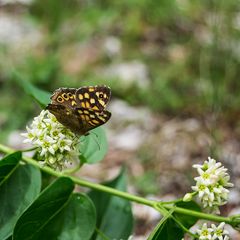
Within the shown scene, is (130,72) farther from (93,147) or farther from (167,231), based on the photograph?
(167,231)

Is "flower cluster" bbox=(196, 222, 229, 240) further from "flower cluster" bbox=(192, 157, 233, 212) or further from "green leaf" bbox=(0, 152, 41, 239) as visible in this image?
"green leaf" bbox=(0, 152, 41, 239)

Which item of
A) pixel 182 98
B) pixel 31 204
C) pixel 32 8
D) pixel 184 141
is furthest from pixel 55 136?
pixel 32 8

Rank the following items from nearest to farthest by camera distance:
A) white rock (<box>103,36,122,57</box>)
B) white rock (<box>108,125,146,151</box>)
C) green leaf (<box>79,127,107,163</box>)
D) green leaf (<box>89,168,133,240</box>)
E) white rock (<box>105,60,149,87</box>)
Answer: green leaf (<box>79,127,107,163</box>), green leaf (<box>89,168,133,240</box>), white rock (<box>108,125,146,151</box>), white rock (<box>105,60,149,87</box>), white rock (<box>103,36,122,57</box>)

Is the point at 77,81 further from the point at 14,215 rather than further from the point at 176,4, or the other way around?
the point at 14,215

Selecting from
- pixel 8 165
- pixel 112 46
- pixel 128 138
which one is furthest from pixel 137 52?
pixel 8 165

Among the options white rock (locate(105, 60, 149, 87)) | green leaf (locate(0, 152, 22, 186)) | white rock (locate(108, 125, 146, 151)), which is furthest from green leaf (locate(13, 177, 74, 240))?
white rock (locate(105, 60, 149, 87))

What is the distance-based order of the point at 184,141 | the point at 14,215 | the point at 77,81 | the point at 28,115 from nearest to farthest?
the point at 14,215 → the point at 184,141 → the point at 28,115 → the point at 77,81

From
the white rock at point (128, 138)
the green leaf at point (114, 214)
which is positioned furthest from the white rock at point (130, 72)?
the green leaf at point (114, 214)
